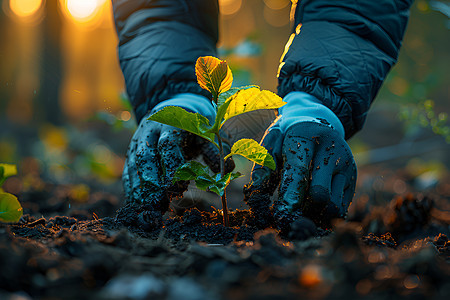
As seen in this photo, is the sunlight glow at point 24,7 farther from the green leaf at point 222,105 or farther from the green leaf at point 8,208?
the green leaf at point 222,105

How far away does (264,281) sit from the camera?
0.77 m

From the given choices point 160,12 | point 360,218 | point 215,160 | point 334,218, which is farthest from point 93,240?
point 360,218

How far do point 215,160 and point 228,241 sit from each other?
1.94 feet

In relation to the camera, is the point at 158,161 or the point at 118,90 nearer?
the point at 158,161

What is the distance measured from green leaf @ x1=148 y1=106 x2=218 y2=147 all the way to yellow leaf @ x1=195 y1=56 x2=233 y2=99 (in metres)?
0.14

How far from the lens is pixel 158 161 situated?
177 cm

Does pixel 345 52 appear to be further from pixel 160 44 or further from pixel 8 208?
pixel 8 208

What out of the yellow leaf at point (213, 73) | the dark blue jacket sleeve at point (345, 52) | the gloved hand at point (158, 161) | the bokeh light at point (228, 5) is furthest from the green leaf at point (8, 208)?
the bokeh light at point (228, 5)

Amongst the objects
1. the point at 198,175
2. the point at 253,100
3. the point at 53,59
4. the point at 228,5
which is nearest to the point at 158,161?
the point at 198,175

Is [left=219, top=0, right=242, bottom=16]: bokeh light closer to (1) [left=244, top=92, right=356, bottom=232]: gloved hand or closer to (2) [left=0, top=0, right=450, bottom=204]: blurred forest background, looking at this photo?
(2) [left=0, top=0, right=450, bottom=204]: blurred forest background

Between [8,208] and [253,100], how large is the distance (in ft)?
3.98

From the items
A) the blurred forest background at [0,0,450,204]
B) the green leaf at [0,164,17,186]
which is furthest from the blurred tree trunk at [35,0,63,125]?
the green leaf at [0,164,17,186]

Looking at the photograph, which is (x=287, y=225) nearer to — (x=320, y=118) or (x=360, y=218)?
(x=320, y=118)

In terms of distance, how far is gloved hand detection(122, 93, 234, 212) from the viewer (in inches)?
66.1
